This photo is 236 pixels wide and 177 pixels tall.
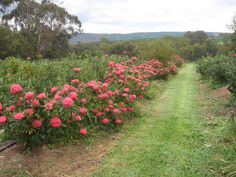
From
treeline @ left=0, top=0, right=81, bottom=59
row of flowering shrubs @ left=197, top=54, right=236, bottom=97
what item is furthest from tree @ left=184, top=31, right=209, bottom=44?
row of flowering shrubs @ left=197, top=54, right=236, bottom=97

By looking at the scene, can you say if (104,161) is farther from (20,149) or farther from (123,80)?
(123,80)

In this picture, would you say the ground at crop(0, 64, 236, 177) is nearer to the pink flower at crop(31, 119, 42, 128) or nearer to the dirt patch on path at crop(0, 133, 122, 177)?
the dirt patch on path at crop(0, 133, 122, 177)

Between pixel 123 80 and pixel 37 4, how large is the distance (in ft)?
92.3

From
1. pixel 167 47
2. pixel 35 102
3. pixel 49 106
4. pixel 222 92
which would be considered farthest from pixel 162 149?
pixel 167 47

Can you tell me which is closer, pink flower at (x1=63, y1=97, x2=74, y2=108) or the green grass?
pink flower at (x1=63, y1=97, x2=74, y2=108)

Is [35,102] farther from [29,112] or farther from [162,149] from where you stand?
[162,149]

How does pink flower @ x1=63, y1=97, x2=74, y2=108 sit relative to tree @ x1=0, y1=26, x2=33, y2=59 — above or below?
below

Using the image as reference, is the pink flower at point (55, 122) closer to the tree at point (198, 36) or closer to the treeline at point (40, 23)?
the treeline at point (40, 23)

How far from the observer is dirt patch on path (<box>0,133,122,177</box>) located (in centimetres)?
397

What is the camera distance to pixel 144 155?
15.0 ft

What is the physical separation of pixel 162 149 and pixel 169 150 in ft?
0.36

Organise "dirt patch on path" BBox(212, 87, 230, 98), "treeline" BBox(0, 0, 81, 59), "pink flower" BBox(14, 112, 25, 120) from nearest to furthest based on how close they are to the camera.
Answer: "pink flower" BBox(14, 112, 25, 120) → "dirt patch on path" BBox(212, 87, 230, 98) → "treeline" BBox(0, 0, 81, 59)

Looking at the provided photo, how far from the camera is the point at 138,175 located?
3.95 metres

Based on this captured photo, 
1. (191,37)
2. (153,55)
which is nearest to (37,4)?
(153,55)
